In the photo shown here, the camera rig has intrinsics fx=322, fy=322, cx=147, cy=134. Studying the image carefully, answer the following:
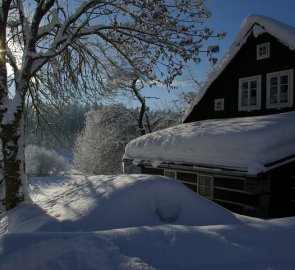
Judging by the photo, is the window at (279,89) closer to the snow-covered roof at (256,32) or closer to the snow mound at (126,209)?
the snow-covered roof at (256,32)

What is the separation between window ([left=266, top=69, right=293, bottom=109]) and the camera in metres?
11.4

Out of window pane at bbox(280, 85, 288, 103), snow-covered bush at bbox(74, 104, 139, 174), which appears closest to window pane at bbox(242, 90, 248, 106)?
window pane at bbox(280, 85, 288, 103)

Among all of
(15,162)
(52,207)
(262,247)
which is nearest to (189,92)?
(15,162)

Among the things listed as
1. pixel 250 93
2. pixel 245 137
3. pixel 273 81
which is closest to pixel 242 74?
pixel 250 93

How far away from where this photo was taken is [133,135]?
25609 mm

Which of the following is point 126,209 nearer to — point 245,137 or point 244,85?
point 245,137

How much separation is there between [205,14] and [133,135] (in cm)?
1841

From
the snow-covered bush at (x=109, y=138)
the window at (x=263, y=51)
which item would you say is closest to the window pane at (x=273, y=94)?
the window at (x=263, y=51)

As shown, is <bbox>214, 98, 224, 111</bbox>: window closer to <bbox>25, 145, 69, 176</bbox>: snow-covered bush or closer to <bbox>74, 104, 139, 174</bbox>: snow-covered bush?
<bbox>74, 104, 139, 174</bbox>: snow-covered bush

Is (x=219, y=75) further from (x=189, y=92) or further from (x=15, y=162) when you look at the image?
(x=189, y=92)

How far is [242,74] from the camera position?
13203 millimetres

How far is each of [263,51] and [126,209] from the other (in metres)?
9.79

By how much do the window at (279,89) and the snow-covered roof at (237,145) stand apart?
3.52 feet

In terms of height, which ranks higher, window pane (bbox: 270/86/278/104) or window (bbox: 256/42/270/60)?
window (bbox: 256/42/270/60)
